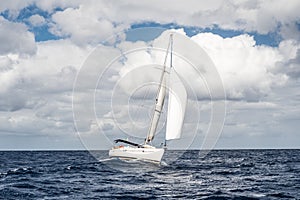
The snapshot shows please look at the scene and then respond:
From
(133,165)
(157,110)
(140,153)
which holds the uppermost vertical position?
(157,110)

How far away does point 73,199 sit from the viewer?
36.3 meters

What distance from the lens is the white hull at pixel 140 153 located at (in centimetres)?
7575

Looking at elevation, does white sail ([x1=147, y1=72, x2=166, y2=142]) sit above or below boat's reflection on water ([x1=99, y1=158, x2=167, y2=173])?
above

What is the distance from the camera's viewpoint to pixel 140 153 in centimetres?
7738

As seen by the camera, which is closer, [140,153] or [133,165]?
[133,165]

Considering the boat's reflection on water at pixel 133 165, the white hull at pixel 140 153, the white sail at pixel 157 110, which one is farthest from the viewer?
the white sail at pixel 157 110

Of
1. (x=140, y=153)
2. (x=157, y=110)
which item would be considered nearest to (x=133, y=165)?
(x=140, y=153)

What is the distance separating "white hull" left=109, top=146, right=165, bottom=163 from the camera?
75.8 m

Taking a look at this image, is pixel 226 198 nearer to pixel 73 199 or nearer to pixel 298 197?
pixel 298 197

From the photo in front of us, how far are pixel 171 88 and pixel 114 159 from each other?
19.5 m

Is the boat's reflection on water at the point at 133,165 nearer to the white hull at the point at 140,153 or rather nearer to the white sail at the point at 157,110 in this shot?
the white hull at the point at 140,153

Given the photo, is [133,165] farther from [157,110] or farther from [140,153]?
[157,110]

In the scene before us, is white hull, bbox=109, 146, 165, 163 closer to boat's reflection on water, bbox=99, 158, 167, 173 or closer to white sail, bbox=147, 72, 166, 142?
boat's reflection on water, bbox=99, 158, 167, 173

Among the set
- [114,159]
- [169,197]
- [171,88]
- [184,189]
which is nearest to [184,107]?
[171,88]
